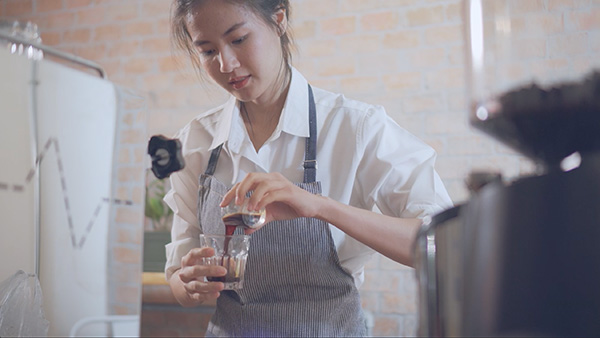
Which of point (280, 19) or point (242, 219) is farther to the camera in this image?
point (280, 19)

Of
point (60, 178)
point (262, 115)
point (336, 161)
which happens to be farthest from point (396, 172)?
point (60, 178)

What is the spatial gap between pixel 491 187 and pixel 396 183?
694mm

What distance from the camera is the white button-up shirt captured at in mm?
1086

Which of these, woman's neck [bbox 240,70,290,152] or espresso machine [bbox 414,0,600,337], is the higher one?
woman's neck [bbox 240,70,290,152]

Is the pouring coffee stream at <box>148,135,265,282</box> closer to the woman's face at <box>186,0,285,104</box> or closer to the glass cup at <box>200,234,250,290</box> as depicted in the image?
the glass cup at <box>200,234,250,290</box>

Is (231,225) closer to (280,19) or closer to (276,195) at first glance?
(276,195)

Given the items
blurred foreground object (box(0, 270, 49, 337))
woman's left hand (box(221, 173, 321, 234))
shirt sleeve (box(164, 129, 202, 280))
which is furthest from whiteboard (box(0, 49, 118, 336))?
woman's left hand (box(221, 173, 321, 234))

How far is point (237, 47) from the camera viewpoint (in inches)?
→ 46.1

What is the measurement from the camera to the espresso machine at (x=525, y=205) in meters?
0.38

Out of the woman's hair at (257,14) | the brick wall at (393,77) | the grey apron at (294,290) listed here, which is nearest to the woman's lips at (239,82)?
the woman's hair at (257,14)

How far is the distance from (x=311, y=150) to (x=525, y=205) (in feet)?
2.66

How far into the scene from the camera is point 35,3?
181 centimetres

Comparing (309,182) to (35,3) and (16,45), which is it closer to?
(16,45)

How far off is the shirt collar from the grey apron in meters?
0.08
